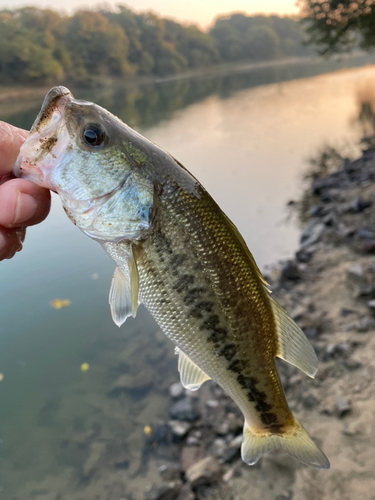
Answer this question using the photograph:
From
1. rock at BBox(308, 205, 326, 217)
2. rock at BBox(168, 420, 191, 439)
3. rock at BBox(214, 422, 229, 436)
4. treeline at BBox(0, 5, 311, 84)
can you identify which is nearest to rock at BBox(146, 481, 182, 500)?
rock at BBox(168, 420, 191, 439)

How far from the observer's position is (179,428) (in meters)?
5.06

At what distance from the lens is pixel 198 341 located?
2076 mm

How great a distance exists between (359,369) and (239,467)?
2.01m

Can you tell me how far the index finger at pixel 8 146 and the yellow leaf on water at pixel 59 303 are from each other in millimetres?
6367

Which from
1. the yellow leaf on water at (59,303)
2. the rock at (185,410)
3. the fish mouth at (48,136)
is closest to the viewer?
the fish mouth at (48,136)

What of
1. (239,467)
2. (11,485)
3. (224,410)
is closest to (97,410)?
(11,485)

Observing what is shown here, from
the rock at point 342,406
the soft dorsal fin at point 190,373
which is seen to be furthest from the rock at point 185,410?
the soft dorsal fin at point 190,373

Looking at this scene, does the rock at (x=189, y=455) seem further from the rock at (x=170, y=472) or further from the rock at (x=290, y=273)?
the rock at (x=290, y=273)

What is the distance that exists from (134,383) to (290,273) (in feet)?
13.3

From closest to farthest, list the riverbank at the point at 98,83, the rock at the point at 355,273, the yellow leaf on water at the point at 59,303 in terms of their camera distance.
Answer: the rock at the point at 355,273 < the yellow leaf on water at the point at 59,303 < the riverbank at the point at 98,83

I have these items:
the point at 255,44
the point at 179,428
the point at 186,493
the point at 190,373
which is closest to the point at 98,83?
the point at 179,428

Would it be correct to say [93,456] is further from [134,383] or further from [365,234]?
[365,234]

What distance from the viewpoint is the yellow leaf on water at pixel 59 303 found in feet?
26.4

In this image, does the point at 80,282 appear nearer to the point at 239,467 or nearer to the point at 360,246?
the point at 239,467
